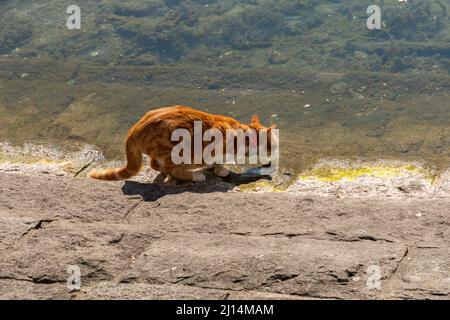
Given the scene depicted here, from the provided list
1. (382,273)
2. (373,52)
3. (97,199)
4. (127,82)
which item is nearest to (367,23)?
(373,52)

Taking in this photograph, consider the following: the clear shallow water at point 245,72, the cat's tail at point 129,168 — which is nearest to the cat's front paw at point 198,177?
the cat's tail at point 129,168

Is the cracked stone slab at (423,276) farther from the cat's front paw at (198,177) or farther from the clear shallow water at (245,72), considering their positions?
the cat's front paw at (198,177)

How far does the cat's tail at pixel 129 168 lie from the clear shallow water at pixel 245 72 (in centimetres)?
A: 60

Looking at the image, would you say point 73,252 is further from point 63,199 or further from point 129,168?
point 129,168

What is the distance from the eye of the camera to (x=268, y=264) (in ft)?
12.9

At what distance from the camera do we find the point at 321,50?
35.1 feet

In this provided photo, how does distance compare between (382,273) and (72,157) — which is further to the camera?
(72,157)

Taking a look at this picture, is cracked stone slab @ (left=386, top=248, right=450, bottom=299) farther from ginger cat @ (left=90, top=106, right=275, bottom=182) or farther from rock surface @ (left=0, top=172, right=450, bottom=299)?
ginger cat @ (left=90, top=106, right=275, bottom=182)

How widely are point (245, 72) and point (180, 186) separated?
4.03 metres

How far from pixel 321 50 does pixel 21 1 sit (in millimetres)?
5350

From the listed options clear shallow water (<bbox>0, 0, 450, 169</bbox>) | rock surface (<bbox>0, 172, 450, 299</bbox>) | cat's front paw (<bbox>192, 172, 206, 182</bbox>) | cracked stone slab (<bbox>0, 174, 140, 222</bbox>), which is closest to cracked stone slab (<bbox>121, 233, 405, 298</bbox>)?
rock surface (<bbox>0, 172, 450, 299</bbox>)

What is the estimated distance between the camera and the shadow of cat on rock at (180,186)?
5230mm

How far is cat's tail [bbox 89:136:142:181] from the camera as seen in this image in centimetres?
566
